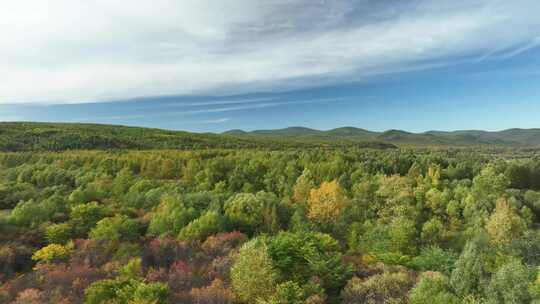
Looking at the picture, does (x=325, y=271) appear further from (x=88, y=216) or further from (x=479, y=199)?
(x=479, y=199)

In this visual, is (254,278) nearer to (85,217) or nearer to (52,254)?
(52,254)

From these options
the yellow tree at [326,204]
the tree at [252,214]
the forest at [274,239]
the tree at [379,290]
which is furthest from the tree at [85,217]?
the tree at [379,290]

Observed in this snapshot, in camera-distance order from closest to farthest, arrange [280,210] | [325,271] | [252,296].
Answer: [252,296] < [325,271] < [280,210]

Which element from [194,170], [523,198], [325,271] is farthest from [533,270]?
[194,170]

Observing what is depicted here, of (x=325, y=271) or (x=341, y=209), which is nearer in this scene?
(x=325, y=271)

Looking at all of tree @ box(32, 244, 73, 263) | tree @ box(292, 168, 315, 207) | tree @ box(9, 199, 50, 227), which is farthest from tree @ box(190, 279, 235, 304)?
tree @ box(292, 168, 315, 207)

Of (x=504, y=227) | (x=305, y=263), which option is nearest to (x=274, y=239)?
(x=305, y=263)

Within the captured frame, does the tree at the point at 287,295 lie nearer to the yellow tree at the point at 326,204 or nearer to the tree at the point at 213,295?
the tree at the point at 213,295
